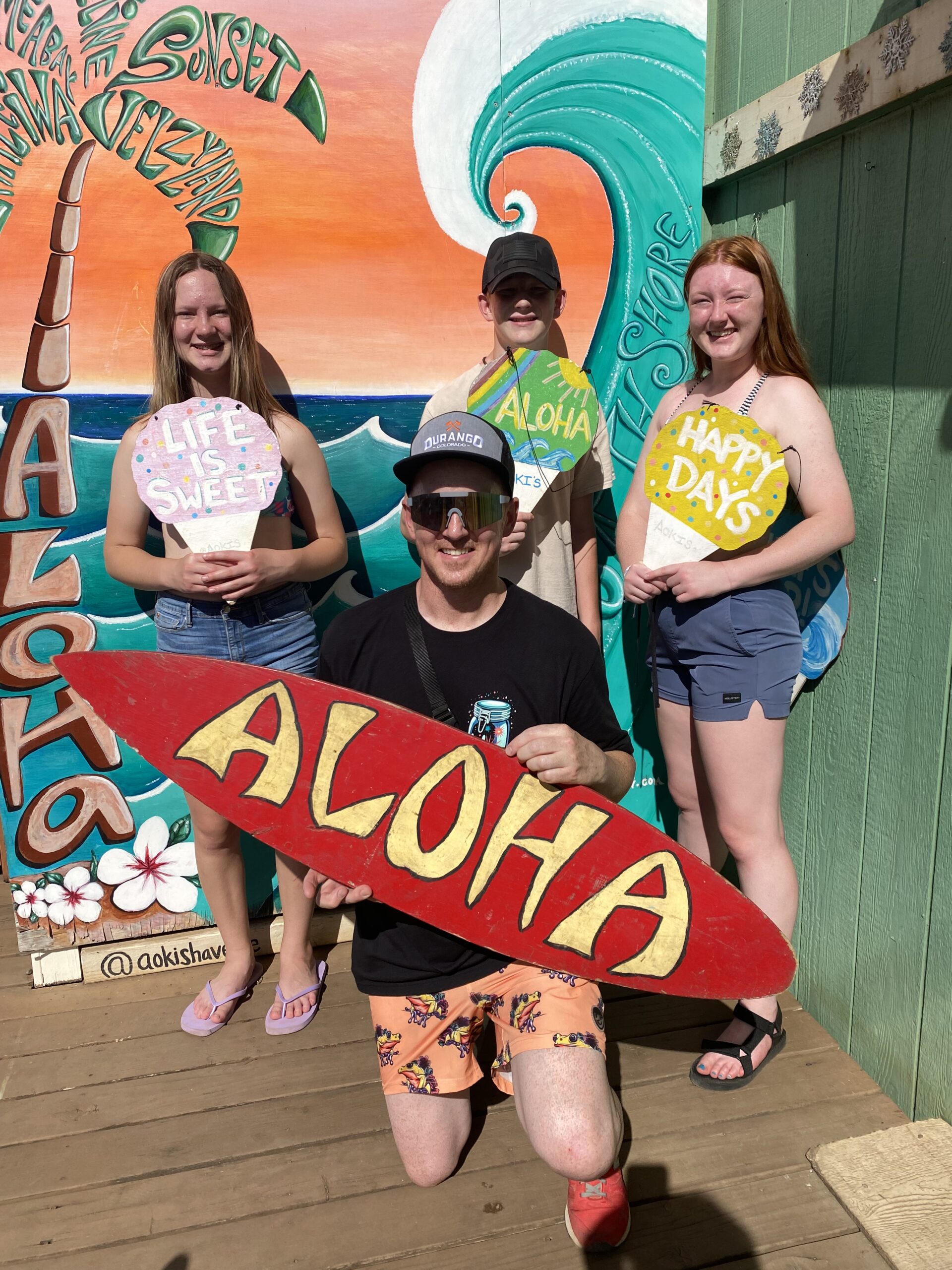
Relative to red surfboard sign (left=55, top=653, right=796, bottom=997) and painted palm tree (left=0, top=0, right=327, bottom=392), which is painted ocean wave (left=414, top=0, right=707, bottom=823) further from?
red surfboard sign (left=55, top=653, right=796, bottom=997)

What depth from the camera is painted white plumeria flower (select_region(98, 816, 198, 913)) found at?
2.62m

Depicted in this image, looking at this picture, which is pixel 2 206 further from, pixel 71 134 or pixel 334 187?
pixel 334 187

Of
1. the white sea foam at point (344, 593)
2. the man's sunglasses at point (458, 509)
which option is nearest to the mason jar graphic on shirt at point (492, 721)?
the man's sunglasses at point (458, 509)

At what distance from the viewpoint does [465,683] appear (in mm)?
1758

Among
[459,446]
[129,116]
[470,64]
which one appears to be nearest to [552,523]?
[459,446]

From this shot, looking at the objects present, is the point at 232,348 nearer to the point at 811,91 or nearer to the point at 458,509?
the point at 458,509

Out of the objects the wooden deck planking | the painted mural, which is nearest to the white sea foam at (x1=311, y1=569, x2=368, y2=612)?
the painted mural

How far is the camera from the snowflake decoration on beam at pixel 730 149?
2.44 meters

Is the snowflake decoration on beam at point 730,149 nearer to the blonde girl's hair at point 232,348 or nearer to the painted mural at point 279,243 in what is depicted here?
the painted mural at point 279,243

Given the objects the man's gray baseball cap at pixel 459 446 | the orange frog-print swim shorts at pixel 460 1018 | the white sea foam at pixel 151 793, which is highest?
the man's gray baseball cap at pixel 459 446

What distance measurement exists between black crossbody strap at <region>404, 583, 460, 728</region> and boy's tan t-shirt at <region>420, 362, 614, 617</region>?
0.58m

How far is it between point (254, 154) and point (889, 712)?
85.0 inches

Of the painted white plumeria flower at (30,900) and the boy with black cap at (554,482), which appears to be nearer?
the boy with black cap at (554,482)

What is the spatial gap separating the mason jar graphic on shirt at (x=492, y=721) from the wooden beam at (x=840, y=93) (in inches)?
58.3
